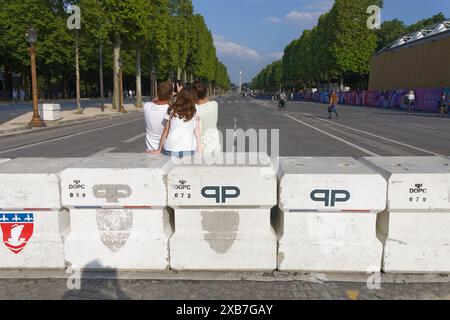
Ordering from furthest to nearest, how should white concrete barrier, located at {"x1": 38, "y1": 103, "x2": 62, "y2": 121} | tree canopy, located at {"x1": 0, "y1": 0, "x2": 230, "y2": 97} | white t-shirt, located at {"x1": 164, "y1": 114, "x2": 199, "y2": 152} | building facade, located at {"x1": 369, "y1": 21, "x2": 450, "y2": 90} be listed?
building facade, located at {"x1": 369, "y1": 21, "x2": 450, "y2": 90}
tree canopy, located at {"x1": 0, "y1": 0, "x2": 230, "y2": 97}
white concrete barrier, located at {"x1": 38, "y1": 103, "x2": 62, "y2": 121}
white t-shirt, located at {"x1": 164, "y1": 114, "x2": 199, "y2": 152}

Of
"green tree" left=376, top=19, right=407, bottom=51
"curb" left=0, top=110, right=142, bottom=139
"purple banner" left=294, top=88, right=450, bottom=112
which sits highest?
"green tree" left=376, top=19, right=407, bottom=51

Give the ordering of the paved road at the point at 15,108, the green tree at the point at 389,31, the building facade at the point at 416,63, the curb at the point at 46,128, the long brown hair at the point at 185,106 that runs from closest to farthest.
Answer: the long brown hair at the point at 185,106 → the curb at the point at 46,128 → the paved road at the point at 15,108 → the building facade at the point at 416,63 → the green tree at the point at 389,31

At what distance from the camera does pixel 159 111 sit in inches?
176

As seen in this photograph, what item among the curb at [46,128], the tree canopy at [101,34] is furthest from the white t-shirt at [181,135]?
the tree canopy at [101,34]

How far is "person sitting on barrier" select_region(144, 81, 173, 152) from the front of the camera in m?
4.43

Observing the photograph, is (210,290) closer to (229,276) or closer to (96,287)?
Result: (229,276)

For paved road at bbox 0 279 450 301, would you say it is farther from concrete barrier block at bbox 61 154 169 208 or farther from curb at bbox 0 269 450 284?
concrete barrier block at bbox 61 154 169 208

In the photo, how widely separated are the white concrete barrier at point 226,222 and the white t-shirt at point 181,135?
0.85m

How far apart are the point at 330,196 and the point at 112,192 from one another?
78.4 inches

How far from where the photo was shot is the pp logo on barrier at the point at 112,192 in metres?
3.39

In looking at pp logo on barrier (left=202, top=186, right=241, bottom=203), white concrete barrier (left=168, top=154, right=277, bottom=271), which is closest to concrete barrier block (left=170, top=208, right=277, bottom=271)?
white concrete barrier (left=168, top=154, right=277, bottom=271)

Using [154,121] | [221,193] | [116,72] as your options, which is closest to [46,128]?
[116,72]

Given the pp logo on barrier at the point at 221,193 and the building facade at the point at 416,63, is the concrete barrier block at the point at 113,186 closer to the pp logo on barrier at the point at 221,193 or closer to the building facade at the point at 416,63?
the pp logo on barrier at the point at 221,193

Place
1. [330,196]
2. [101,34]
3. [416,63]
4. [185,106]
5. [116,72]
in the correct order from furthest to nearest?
1. [416,63]
2. [116,72]
3. [101,34]
4. [185,106]
5. [330,196]
